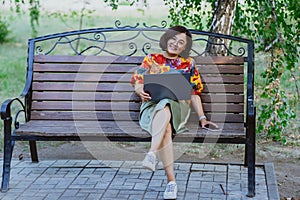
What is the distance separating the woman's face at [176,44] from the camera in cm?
427

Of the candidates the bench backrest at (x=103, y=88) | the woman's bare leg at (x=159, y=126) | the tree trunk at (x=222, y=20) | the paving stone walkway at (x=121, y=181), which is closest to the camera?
the woman's bare leg at (x=159, y=126)

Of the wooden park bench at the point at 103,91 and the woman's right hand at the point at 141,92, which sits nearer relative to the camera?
the woman's right hand at the point at 141,92

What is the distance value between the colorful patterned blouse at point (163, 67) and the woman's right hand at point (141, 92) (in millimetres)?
34

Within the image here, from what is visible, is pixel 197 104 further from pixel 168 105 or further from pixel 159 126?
pixel 159 126

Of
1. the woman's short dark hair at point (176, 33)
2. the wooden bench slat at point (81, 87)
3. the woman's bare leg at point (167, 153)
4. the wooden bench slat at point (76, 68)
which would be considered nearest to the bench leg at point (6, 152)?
the wooden bench slat at point (81, 87)

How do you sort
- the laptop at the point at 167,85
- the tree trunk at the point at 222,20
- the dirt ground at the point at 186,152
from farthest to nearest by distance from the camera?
1. the tree trunk at the point at 222,20
2. the dirt ground at the point at 186,152
3. the laptop at the point at 167,85

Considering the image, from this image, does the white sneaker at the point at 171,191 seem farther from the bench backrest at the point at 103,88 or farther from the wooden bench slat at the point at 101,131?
the bench backrest at the point at 103,88

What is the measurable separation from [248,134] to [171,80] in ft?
2.32

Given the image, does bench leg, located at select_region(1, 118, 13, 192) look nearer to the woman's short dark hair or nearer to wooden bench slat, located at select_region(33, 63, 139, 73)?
wooden bench slat, located at select_region(33, 63, 139, 73)

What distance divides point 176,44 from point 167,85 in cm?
33

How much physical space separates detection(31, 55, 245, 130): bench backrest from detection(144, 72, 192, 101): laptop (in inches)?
13.6

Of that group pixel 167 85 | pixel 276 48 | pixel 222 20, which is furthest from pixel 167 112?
pixel 276 48

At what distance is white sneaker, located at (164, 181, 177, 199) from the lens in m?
3.92

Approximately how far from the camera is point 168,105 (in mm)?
4105
